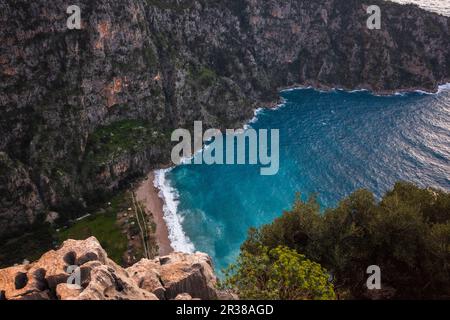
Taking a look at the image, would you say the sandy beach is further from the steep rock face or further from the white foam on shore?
the steep rock face

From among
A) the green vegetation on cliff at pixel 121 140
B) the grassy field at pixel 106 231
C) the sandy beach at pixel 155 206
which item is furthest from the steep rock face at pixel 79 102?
the grassy field at pixel 106 231

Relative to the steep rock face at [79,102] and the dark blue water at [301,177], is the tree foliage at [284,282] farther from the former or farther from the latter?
the steep rock face at [79,102]

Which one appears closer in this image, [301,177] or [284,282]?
[284,282]

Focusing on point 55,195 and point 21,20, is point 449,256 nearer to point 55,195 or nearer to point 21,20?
point 55,195

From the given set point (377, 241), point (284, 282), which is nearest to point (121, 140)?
point (377, 241)

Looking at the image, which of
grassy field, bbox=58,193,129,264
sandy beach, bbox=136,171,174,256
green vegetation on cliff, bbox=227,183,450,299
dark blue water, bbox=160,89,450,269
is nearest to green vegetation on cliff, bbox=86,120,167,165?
sandy beach, bbox=136,171,174,256

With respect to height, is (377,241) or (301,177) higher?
(377,241)

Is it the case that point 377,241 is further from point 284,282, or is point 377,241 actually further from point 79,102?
point 79,102
